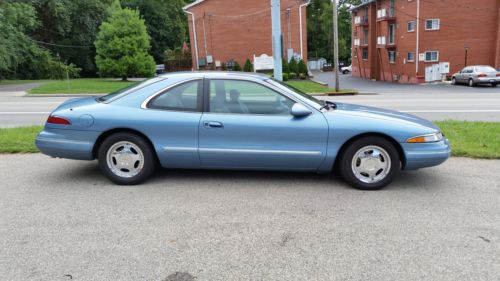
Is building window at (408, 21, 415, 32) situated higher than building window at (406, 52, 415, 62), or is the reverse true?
building window at (408, 21, 415, 32)

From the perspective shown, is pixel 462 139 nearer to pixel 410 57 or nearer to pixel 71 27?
pixel 410 57

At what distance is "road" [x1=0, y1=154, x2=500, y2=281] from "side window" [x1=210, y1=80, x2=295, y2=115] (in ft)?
2.88

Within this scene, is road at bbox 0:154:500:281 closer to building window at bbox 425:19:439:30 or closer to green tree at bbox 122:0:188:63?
building window at bbox 425:19:439:30

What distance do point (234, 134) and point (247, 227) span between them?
1.39 meters

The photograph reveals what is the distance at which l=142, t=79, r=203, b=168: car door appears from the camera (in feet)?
16.8

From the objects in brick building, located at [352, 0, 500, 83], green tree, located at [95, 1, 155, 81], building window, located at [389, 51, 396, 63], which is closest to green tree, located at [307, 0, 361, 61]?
building window, located at [389, 51, 396, 63]

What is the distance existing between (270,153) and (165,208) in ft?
4.48

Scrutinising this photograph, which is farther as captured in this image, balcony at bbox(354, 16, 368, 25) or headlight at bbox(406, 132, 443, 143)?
balcony at bbox(354, 16, 368, 25)

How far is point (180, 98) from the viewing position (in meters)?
5.25

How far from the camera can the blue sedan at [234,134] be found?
5.02 m

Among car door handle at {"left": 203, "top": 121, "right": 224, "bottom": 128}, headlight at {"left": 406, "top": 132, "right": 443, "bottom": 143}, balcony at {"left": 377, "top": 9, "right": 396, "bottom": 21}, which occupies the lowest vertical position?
headlight at {"left": 406, "top": 132, "right": 443, "bottom": 143}

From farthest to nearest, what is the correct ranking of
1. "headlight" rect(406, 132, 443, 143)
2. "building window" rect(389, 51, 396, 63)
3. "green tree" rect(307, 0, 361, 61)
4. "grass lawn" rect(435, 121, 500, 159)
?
"green tree" rect(307, 0, 361, 61) → "building window" rect(389, 51, 396, 63) → "grass lawn" rect(435, 121, 500, 159) → "headlight" rect(406, 132, 443, 143)

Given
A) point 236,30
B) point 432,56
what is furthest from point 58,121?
point 432,56

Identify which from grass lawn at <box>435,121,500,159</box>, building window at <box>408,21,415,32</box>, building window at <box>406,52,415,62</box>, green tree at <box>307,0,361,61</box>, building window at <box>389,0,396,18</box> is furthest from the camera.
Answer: green tree at <box>307,0,361,61</box>
